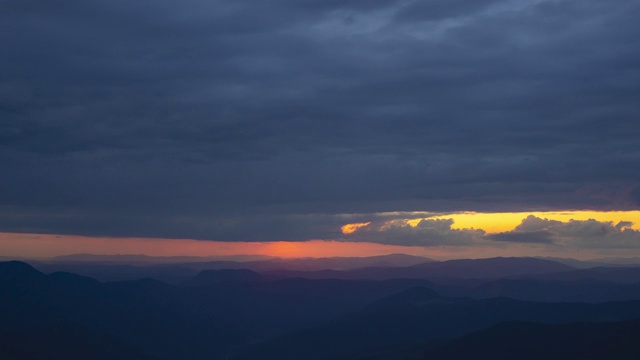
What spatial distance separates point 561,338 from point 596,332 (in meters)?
9.21

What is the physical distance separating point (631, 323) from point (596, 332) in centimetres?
856

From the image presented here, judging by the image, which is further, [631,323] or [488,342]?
[488,342]

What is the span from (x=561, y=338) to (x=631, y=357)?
2712 cm

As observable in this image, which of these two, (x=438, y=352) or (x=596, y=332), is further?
(x=438, y=352)

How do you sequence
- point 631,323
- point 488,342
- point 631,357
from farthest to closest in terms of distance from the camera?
point 488,342 < point 631,323 < point 631,357

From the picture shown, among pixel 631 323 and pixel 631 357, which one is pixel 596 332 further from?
pixel 631 357

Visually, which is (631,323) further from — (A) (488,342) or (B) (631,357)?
(A) (488,342)

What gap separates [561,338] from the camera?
606 ft

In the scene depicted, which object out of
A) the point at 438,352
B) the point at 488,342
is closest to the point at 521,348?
the point at 488,342

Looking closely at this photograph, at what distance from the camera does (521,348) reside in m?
186

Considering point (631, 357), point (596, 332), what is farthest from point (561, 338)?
point (631, 357)

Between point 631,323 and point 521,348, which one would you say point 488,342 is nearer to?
point 521,348

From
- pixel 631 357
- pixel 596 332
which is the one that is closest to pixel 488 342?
pixel 596 332

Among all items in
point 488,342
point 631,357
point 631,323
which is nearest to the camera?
point 631,357
